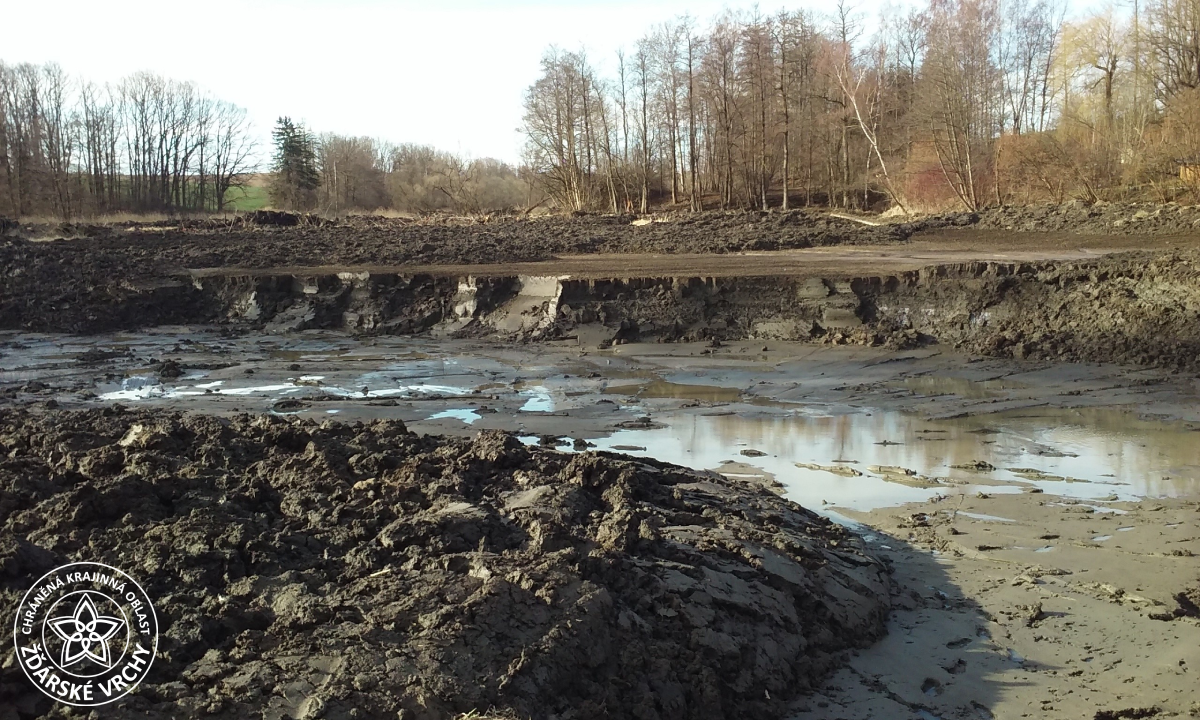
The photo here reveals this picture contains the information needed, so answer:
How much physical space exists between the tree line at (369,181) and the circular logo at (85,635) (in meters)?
52.2

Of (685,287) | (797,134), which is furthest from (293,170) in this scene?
(685,287)

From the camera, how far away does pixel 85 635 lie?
145 inches

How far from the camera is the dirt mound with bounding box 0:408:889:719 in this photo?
3.53m

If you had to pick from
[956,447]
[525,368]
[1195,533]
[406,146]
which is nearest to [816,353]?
[525,368]

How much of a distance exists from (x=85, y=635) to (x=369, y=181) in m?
72.5

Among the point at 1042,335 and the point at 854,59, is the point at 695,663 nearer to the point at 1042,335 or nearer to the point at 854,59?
the point at 1042,335

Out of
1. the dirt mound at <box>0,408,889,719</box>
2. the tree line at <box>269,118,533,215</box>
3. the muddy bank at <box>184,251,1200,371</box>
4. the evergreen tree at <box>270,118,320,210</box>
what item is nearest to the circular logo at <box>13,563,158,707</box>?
the dirt mound at <box>0,408,889,719</box>

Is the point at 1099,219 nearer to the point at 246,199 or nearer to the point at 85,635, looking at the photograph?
the point at 85,635

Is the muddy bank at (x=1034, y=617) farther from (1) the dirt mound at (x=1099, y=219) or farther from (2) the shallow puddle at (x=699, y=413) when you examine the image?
(1) the dirt mound at (x=1099, y=219)

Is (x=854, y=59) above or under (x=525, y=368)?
above

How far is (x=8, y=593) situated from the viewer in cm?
385

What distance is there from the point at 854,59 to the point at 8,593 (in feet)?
147

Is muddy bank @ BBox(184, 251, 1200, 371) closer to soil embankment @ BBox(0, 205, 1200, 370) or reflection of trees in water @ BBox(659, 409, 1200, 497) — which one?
soil embankment @ BBox(0, 205, 1200, 370)

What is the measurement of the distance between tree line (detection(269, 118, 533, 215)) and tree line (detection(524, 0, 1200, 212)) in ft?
26.8
